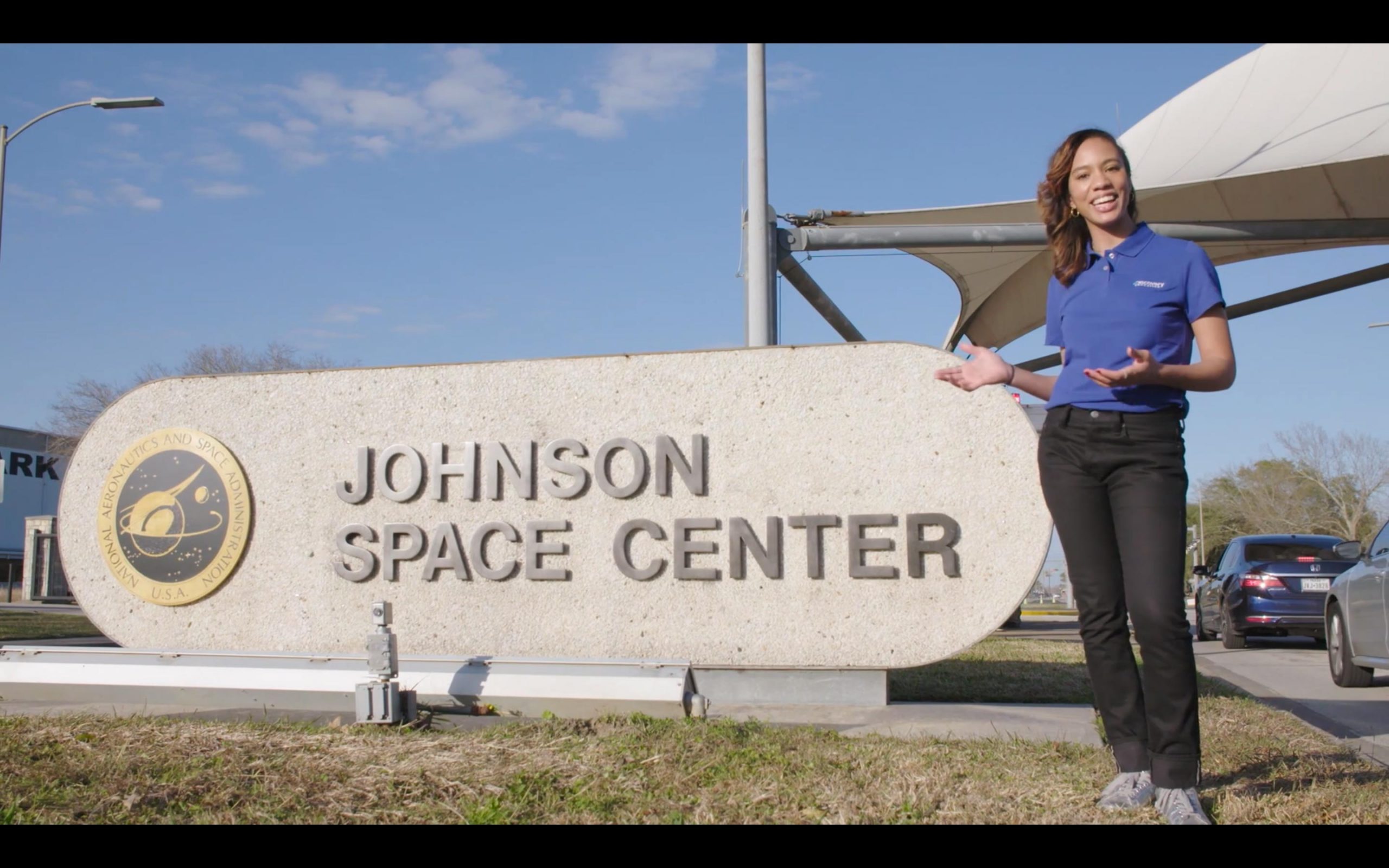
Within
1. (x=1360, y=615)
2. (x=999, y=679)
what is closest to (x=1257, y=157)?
(x=1360, y=615)

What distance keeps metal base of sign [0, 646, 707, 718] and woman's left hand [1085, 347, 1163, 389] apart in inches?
119

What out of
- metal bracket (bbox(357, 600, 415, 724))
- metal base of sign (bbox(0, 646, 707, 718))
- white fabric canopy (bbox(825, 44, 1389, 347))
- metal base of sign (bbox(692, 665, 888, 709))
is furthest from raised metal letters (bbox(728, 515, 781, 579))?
white fabric canopy (bbox(825, 44, 1389, 347))

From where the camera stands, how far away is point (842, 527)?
20.1 feet

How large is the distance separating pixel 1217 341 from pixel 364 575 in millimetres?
5118

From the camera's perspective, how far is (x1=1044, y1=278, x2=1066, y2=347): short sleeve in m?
3.56

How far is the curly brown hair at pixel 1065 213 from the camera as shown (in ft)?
11.5

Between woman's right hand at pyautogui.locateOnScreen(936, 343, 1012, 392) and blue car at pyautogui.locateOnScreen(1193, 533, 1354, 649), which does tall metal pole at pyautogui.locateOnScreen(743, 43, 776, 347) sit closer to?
woman's right hand at pyautogui.locateOnScreen(936, 343, 1012, 392)

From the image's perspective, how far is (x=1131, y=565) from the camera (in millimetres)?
3238

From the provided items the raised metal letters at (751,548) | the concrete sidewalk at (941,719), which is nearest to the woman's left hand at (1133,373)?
the concrete sidewalk at (941,719)

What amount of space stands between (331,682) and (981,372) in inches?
155

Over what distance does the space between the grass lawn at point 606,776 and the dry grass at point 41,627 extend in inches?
365

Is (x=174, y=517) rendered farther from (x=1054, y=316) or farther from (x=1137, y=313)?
(x=1137, y=313)
